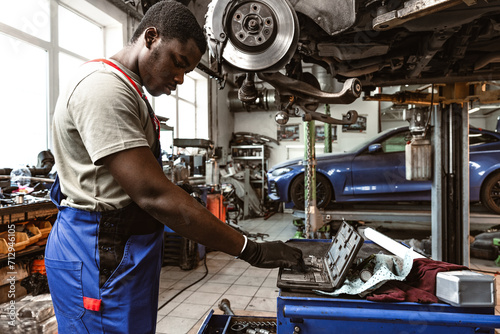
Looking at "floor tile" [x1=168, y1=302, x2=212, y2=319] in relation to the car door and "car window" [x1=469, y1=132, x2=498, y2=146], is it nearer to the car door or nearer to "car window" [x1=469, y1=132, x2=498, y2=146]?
the car door

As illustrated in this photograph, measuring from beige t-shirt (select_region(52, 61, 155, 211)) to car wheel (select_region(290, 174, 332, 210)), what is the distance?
4081 millimetres

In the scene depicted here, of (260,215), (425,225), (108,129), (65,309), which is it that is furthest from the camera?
(260,215)

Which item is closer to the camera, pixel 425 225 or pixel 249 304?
pixel 249 304

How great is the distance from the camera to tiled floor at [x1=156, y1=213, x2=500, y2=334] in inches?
96.3

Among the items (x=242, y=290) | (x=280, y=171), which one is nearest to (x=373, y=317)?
(x=242, y=290)

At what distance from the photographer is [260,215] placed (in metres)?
7.64

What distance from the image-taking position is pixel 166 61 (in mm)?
921

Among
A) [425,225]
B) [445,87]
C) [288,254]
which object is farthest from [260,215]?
[288,254]

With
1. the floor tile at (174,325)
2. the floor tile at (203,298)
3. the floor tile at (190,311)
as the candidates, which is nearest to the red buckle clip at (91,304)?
the floor tile at (174,325)

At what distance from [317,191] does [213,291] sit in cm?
239

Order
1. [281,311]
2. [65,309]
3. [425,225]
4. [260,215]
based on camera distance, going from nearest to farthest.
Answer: [65,309] < [281,311] < [425,225] < [260,215]

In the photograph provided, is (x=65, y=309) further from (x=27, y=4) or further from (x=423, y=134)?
(x=27, y=4)

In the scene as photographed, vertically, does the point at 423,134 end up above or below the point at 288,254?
above

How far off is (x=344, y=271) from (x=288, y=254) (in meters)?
0.21
